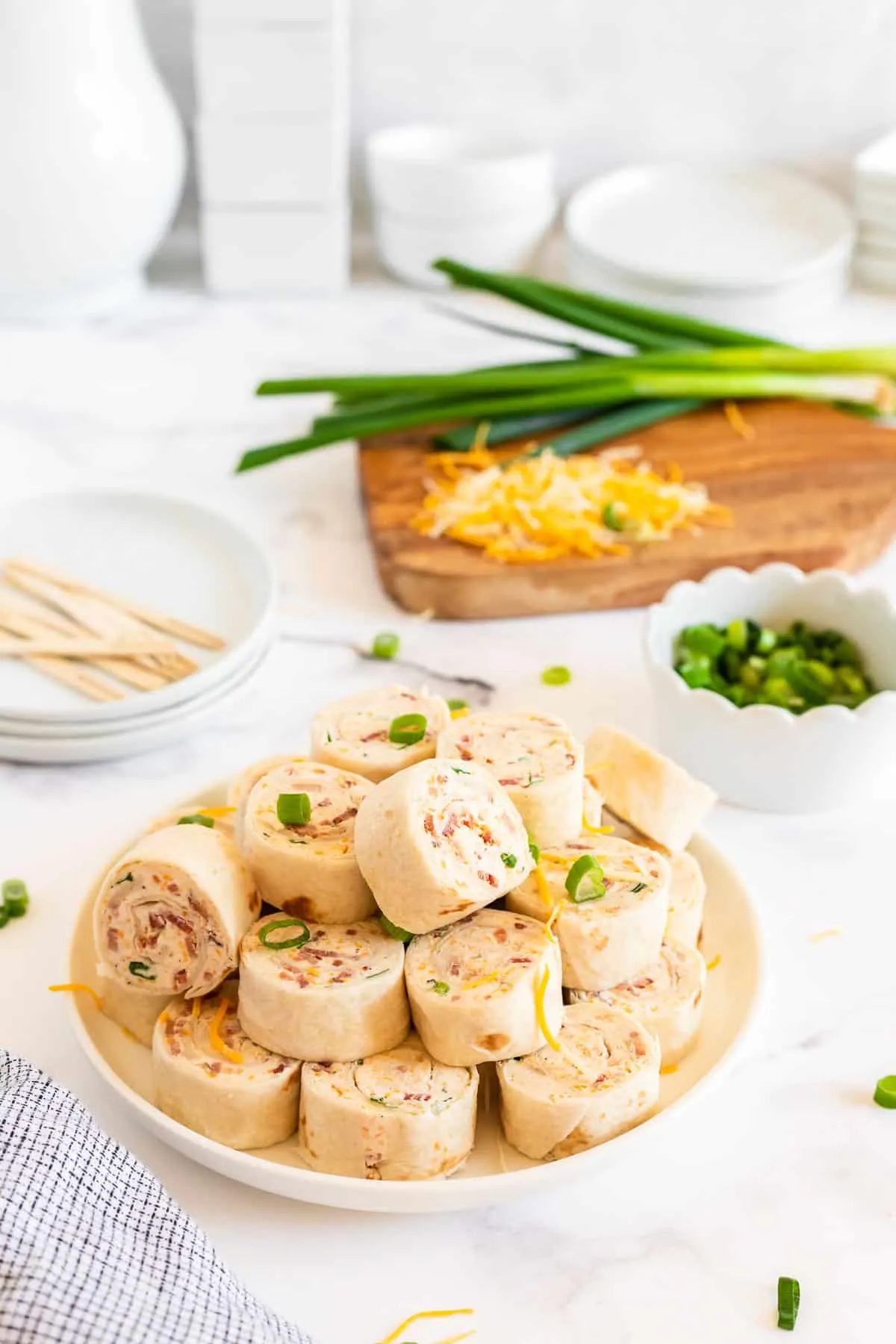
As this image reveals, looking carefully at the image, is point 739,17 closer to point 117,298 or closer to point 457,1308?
point 117,298

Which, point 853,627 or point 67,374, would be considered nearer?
point 853,627

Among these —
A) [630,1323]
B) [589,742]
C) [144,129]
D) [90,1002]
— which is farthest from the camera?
[144,129]

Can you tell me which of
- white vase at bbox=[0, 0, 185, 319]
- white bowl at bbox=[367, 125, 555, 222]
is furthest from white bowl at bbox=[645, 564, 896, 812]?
white vase at bbox=[0, 0, 185, 319]

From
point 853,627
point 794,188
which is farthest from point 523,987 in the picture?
point 794,188

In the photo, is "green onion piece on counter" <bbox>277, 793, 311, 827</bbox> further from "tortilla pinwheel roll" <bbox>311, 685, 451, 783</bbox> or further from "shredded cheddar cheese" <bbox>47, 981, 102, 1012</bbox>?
"shredded cheddar cheese" <bbox>47, 981, 102, 1012</bbox>

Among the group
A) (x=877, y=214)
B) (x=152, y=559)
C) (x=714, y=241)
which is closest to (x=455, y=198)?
(x=714, y=241)

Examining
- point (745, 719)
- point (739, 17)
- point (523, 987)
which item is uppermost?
point (739, 17)

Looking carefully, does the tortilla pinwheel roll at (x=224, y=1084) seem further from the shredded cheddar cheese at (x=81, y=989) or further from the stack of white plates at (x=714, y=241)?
the stack of white plates at (x=714, y=241)
